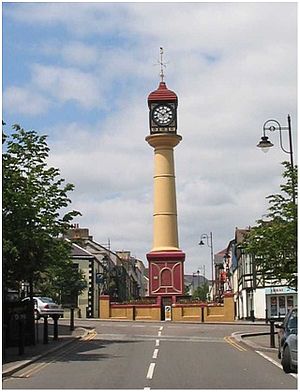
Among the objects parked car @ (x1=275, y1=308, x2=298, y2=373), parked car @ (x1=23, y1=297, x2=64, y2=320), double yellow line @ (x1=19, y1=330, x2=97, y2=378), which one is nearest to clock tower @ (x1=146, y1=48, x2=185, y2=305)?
parked car @ (x1=23, y1=297, x2=64, y2=320)

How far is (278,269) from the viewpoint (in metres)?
24.8

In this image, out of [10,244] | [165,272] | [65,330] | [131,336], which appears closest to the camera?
[10,244]

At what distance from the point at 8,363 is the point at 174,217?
135ft

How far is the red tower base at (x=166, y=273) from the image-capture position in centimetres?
5953

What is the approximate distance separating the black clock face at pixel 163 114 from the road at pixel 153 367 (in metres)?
33.2

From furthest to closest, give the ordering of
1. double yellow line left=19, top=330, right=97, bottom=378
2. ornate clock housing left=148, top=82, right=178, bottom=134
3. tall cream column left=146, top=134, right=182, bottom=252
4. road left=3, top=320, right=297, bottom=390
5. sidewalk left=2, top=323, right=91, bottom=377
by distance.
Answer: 1. ornate clock housing left=148, top=82, right=178, bottom=134
2. tall cream column left=146, top=134, right=182, bottom=252
3. sidewalk left=2, top=323, right=91, bottom=377
4. double yellow line left=19, top=330, right=97, bottom=378
5. road left=3, top=320, right=297, bottom=390

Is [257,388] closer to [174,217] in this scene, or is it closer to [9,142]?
[9,142]

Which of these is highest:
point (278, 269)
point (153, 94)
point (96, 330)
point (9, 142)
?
point (153, 94)

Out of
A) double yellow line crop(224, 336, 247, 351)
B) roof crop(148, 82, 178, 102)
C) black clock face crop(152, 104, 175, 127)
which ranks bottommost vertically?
double yellow line crop(224, 336, 247, 351)

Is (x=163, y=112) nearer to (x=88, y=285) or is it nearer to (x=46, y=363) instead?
(x=88, y=285)

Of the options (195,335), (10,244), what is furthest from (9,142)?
(195,335)

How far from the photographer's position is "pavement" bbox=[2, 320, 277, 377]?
20281mm

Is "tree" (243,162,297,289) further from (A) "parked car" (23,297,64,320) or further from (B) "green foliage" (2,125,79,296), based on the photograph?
(A) "parked car" (23,297,64,320)

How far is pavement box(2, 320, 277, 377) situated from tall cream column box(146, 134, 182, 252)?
21.3 meters
